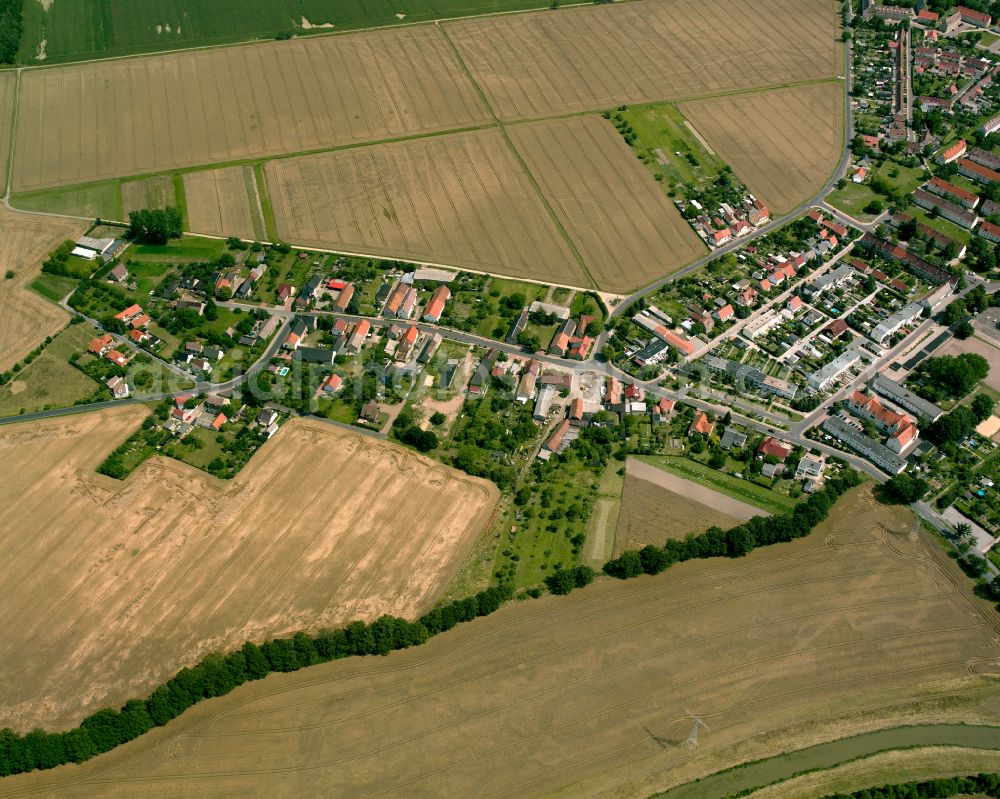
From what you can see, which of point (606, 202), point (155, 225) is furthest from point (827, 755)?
point (155, 225)

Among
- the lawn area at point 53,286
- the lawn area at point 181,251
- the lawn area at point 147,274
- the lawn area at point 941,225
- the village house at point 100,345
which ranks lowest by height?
the village house at point 100,345

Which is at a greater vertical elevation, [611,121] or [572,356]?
[611,121]

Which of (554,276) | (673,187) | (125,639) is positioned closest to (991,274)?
(673,187)

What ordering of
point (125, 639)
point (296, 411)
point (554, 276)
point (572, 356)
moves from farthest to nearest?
point (554, 276), point (572, 356), point (296, 411), point (125, 639)

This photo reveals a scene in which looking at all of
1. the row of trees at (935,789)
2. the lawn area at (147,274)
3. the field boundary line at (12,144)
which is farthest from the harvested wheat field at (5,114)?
the row of trees at (935,789)

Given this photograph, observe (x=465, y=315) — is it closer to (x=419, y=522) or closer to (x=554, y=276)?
(x=554, y=276)

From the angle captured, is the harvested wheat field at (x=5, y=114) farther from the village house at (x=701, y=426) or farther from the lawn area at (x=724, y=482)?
the village house at (x=701, y=426)
